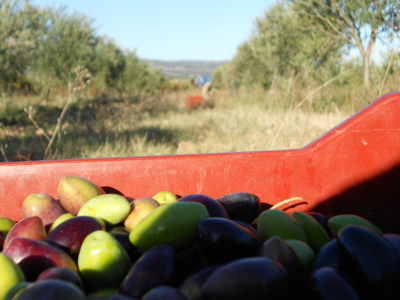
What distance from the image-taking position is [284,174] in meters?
1.43

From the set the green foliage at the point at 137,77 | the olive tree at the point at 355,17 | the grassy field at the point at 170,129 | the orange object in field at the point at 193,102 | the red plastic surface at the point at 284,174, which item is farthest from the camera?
the green foliage at the point at 137,77

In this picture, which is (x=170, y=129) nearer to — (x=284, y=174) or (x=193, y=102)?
(x=284, y=174)

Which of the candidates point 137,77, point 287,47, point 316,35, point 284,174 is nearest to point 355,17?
point 316,35

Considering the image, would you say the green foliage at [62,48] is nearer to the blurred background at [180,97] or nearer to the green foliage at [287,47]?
the blurred background at [180,97]

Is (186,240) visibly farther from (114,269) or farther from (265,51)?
(265,51)

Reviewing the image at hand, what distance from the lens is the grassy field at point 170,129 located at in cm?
379

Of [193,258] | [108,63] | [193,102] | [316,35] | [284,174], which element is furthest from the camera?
[108,63]

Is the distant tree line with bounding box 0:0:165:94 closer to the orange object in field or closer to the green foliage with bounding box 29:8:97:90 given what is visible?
the green foliage with bounding box 29:8:97:90

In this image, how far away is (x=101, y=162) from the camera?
141 cm

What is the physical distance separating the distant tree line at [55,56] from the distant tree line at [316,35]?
6061 mm

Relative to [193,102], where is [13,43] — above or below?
above

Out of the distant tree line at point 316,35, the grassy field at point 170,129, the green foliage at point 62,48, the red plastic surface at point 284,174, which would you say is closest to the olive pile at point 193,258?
the red plastic surface at point 284,174

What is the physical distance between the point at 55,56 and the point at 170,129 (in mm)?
6364

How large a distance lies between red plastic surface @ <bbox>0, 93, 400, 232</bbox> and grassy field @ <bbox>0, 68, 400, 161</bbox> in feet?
3.40
